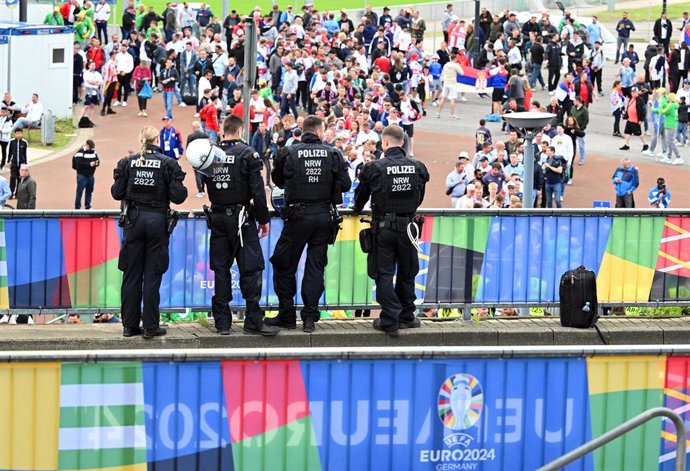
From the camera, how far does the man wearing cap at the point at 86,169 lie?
1069 inches

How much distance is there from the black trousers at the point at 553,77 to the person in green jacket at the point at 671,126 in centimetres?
743

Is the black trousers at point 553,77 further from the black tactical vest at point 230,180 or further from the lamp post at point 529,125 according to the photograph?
the black tactical vest at point 230,180

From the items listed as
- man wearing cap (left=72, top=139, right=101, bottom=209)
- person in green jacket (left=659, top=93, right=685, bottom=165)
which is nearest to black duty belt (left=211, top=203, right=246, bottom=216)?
man wearing cap (left=72, top=139, right=101, bottom=209)

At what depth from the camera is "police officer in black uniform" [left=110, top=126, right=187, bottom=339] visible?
1260 cm

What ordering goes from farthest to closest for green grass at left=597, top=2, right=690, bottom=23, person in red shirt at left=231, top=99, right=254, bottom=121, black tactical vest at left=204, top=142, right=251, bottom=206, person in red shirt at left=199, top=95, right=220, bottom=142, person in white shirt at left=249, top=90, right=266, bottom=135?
green grass at left=597, top=2, right=690, bottom=23 → person in red shirt at left=199, top=95, right=220, bottom=142 → person in white shirt at left=249, top=90, right=266, bottom=135 → person in red shirt at left=231, top=99, right=254, bottom=121 → black tactical vest at left=204, top=142, right=251, bottom=206

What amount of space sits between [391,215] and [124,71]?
24259mm

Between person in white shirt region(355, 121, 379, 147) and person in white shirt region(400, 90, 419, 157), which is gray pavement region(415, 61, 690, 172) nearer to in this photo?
person in white shirt region(400, 90, 419, 157)

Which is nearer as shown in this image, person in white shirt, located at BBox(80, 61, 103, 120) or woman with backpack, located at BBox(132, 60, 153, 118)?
person in white shirt, located at BBox(80, 61, 103, 120)

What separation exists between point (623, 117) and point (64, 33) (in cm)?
1300

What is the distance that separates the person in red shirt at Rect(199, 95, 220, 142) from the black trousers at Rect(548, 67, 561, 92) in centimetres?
1176

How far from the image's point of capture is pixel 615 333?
14125 millimetres

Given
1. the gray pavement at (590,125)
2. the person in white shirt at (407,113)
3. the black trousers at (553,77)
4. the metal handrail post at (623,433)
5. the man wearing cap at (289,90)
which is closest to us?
the metal handrail post at (623,433)

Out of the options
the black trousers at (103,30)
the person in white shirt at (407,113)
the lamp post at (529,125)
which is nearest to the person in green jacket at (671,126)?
the person in white shirt at (407,113)

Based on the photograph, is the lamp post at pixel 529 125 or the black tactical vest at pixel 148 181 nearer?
the black tactical vest at pixel 148 181
